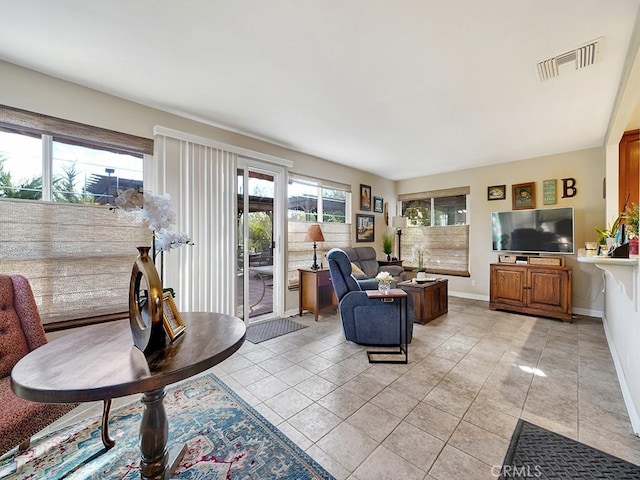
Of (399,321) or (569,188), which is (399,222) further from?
(399,321)

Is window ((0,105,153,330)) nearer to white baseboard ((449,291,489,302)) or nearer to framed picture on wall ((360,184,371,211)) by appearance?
framed picture on wall ((360,184,371,211))

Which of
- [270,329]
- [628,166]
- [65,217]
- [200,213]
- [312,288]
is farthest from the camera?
[312,288]

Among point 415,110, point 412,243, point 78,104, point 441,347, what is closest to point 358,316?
point 441,347

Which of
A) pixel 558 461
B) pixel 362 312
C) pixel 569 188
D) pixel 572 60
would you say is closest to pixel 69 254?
pixel 362 312

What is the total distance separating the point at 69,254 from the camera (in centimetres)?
237

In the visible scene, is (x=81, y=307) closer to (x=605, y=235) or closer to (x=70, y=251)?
(x=70, y=251)

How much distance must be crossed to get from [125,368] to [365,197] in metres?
5.21

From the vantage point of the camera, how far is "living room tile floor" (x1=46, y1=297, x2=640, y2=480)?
1551mm

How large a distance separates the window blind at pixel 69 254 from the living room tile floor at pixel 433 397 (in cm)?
133

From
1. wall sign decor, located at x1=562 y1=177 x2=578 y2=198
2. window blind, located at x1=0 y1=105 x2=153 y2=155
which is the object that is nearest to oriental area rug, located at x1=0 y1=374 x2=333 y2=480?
window blind, located at x1=0 y1=105 x2=153 y2=155

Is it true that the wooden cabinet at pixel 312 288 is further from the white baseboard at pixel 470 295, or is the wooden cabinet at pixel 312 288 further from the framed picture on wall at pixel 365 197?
the white baseboard at pixel 470 295

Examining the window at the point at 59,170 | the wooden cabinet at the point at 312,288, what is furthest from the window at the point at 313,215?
the window at the point at 59,170

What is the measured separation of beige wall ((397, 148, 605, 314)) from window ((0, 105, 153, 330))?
5.42m

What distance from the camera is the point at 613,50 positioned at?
2.04 m
